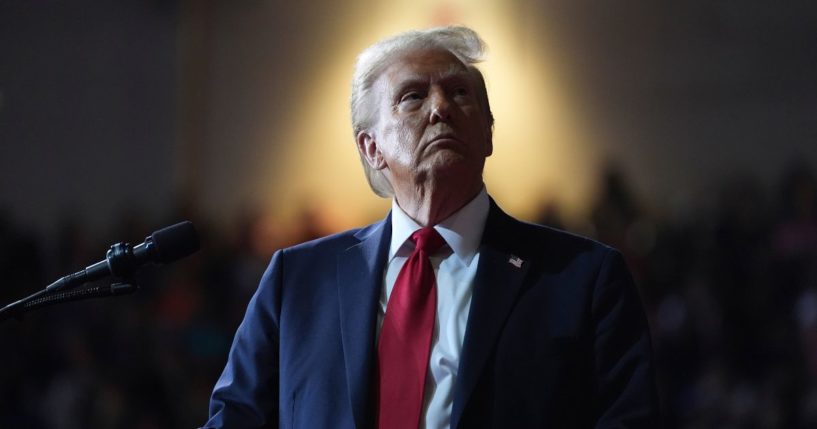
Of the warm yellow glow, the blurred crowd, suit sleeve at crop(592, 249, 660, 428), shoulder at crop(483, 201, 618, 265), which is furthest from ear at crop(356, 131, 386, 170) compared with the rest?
the warm yellow glow

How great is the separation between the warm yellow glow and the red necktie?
11.1ft

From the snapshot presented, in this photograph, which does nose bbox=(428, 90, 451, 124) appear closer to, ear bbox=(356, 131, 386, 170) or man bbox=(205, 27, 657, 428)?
man bbox=(205, 27, 657, 428)

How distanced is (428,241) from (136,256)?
0.52 meters

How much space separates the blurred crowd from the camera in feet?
15.1

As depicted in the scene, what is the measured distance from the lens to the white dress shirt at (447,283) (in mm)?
1616

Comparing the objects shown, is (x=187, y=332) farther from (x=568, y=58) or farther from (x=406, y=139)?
(x=406, y=139)

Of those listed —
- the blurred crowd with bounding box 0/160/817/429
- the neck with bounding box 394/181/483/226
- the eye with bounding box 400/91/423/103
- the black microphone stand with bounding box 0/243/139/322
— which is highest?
the eye with bounding box 400/91/423/103

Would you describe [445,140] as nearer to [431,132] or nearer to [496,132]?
[431,132]

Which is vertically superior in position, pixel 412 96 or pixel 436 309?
pixel 412 96

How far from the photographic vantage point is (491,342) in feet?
5.28

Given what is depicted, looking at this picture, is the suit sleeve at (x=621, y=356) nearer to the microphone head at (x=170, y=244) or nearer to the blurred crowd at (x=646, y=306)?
the microphone head at (x=170, y=244)

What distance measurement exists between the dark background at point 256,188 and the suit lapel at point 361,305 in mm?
3083

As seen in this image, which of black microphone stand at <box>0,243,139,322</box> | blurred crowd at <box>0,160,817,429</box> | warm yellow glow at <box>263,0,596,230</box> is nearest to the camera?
black microphone stand at <box>0,243,139,322</box>

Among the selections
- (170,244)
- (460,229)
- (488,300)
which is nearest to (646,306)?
(460,229)
